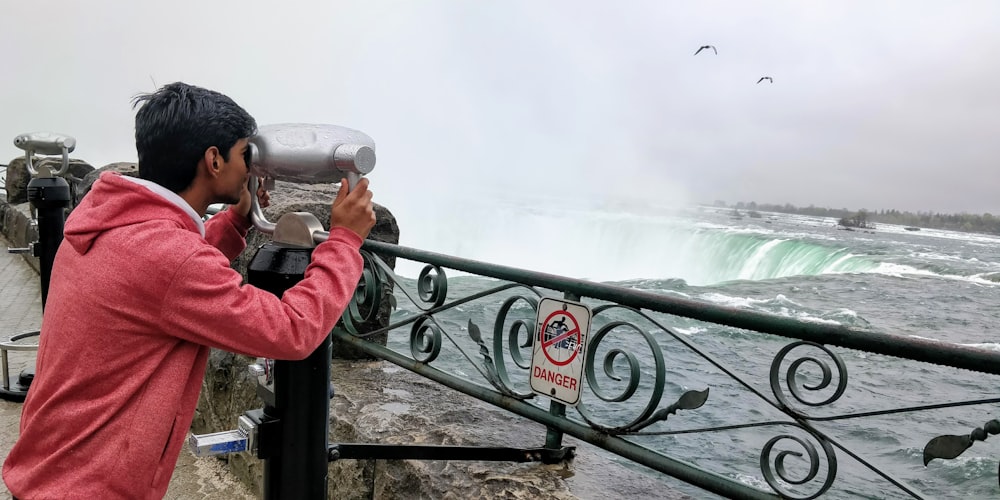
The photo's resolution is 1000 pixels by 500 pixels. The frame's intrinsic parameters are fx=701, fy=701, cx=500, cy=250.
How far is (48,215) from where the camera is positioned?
4211 mm

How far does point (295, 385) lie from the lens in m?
1.54

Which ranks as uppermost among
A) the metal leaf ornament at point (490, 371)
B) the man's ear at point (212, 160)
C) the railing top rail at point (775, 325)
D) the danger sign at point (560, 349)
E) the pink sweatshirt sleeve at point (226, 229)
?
the man's ear at point (212, 160)

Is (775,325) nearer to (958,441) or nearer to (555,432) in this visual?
(958,441)

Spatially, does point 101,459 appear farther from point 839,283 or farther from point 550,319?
point 839,283

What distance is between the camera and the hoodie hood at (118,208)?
4.00ft

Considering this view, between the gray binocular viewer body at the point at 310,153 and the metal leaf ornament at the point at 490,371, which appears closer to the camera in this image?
the gray binocular viewer body at the point at 310,153

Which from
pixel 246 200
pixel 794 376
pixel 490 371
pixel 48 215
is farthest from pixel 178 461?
pixel 794 376

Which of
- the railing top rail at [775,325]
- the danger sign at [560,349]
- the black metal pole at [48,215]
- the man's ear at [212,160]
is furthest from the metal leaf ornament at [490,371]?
the black metal pole at [48,215]

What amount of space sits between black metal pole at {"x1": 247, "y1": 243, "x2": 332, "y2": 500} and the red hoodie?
0.27 meters

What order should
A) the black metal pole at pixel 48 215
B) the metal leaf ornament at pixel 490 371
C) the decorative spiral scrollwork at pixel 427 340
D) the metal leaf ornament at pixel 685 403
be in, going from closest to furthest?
the metal leaf ornament at pixel 685 403 < the metal leaf ornament at pixel 490 371 < the decorative spiral scrollwork at pixel 427 340 < the black metal pole at pixel 48 215

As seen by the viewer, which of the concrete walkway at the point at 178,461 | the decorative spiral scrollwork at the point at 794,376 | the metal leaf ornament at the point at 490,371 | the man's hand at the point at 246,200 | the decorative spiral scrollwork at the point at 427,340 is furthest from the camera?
the concrete walkway at the point at 178,461

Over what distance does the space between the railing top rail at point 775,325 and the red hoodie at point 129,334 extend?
3.48ft

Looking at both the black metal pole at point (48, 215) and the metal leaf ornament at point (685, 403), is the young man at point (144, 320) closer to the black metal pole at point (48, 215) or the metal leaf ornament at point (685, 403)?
the metal leaf ornament at point (685, 403)

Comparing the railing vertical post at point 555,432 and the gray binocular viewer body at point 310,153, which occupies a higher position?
the gray binocular viewer body at point 310,153
